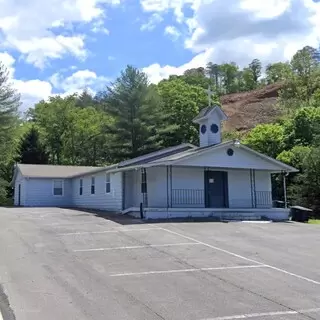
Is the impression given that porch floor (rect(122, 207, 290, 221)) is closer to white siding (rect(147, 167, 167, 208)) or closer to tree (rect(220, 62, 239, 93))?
white siding (rect(147, 167, 167, 208))

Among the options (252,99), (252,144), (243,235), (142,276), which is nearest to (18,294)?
(142,276)

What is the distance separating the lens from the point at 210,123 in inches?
1059

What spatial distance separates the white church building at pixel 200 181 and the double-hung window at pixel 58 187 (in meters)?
9.01

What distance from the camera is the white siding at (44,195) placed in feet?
123

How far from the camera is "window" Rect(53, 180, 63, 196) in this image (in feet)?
126

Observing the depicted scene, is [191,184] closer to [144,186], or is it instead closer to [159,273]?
[144,186]

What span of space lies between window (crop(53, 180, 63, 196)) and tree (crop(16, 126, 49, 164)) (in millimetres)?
14362

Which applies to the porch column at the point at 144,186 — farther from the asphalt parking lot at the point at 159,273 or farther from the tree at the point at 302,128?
the tree at the point at 302,128

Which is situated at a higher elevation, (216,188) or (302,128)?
(302,128)

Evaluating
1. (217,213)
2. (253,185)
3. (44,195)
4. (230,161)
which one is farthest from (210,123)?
(44,195)

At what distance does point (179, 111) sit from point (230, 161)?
30.1m

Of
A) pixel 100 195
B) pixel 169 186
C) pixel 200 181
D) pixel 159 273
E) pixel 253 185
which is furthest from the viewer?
pixel 100 195

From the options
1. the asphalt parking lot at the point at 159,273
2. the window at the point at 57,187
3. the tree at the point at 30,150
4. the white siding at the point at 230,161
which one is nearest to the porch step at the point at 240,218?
the white siding at the point at 230,161

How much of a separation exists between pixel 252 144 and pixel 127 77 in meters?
15.4
